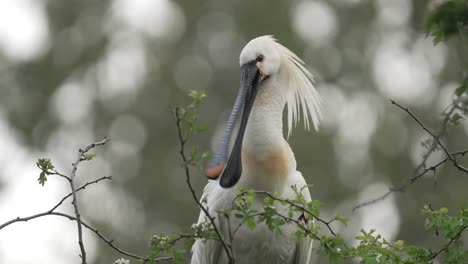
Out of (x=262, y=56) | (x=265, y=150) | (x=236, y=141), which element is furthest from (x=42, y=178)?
(x=262, y=56)

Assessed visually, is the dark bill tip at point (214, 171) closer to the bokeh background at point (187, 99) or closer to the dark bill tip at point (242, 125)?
the dark bill tip at point (242, 125)

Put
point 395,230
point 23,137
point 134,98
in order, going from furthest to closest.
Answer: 1. point 134,98
2. point 23,137
3. point 395,230

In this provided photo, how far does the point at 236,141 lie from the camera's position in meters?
5.82

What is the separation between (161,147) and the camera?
19.6 metres

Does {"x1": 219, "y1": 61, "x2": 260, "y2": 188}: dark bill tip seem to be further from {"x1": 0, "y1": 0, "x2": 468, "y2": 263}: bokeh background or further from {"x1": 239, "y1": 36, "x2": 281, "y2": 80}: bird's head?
{"x1": 0, "y1": 0, "x2": 468, "y2": 263}: bokeh background

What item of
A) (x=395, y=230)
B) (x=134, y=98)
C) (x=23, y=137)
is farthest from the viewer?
(x=134, y=98)

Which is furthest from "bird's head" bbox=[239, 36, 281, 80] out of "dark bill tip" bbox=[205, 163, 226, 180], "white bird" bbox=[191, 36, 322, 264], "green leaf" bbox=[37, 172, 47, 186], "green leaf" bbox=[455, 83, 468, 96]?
"green leaf" bbox=[455, 83, 468, 96]

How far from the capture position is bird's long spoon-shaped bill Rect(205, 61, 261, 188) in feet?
18.0

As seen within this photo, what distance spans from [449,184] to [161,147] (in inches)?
204

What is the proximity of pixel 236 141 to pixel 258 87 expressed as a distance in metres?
0.38

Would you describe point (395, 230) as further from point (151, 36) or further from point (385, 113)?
point (151, 36)

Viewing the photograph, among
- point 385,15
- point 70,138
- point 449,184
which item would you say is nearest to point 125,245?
point 70,138

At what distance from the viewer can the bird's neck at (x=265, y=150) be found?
19.0 ft

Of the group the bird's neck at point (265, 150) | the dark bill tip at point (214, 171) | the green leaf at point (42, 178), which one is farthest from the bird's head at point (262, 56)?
the green leaf at point (42, 178)
